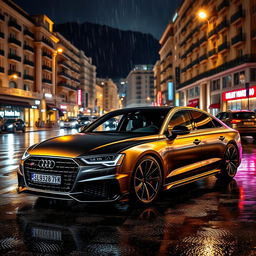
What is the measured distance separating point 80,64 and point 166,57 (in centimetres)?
3039

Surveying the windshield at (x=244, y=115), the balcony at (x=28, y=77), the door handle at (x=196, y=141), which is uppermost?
the balcony at (x=28, y=77)

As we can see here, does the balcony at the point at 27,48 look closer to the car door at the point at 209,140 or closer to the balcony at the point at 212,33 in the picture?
the balcony at the point at 212,33

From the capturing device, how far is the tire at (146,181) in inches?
215

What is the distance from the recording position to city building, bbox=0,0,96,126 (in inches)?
2124

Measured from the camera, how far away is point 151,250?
12.4 ft

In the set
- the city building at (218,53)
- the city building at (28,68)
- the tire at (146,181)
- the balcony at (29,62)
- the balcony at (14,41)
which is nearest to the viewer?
the tire at (146,181)

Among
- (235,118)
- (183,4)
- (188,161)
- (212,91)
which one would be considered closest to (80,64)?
(183,4)

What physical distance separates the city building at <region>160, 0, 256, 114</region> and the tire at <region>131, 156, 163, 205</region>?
96.9 ft

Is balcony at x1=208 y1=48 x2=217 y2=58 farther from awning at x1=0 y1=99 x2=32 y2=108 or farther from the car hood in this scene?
the car hood

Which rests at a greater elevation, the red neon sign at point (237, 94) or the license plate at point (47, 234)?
the red neon sign at point (237, 94)

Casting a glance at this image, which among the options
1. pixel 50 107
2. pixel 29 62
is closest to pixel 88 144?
pixel 29 62

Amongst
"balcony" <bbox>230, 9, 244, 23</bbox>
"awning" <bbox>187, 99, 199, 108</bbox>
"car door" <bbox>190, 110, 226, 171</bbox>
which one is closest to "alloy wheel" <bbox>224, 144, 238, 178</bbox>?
"car door" <bbox>190, 110, 226, 171</bbox>

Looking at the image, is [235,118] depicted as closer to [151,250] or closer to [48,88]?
[151,250]

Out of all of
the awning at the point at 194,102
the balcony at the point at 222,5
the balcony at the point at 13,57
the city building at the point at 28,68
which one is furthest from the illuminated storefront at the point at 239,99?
the balcony at the point at 13,57
